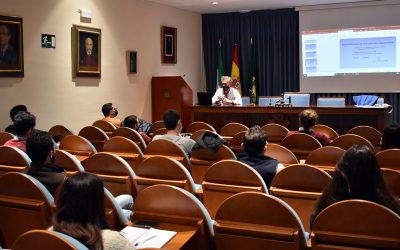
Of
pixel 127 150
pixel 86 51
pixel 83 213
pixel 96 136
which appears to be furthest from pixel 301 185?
pixel 86 51

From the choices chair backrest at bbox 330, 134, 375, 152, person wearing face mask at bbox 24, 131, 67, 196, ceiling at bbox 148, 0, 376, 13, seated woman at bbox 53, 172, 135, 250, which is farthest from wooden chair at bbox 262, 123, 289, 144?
ceiling at bbox 148, 0, 376, 13

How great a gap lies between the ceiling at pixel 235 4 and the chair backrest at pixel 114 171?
6.80 meters

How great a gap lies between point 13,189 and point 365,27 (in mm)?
8777

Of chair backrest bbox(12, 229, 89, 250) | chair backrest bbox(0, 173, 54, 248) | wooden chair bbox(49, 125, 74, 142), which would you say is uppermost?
wooden chair bbox(49, 125, 74, 142)

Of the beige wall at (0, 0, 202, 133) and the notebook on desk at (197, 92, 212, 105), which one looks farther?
the notebook on desk at (197, 92, 212, 105)

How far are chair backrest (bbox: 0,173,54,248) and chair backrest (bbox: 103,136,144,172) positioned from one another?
64.7 inches

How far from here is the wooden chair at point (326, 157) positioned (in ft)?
11.8

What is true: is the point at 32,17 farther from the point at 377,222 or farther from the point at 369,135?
the point at 377,222

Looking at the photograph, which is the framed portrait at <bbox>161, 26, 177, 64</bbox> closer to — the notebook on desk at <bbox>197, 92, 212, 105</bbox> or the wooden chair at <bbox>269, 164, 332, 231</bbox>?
the notebook on desk at <bbox>197, 92, 212, 105</bbox>

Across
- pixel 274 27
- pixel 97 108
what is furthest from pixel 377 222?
pixel 274 27

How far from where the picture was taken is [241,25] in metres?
11.3

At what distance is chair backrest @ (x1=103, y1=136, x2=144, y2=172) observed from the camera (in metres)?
4.45

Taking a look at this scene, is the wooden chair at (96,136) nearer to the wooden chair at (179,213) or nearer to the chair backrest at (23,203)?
the chair backrest at (23,203)

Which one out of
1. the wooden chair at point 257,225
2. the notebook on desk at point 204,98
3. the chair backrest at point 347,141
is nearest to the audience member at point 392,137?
the chair backrest at point 347,141
